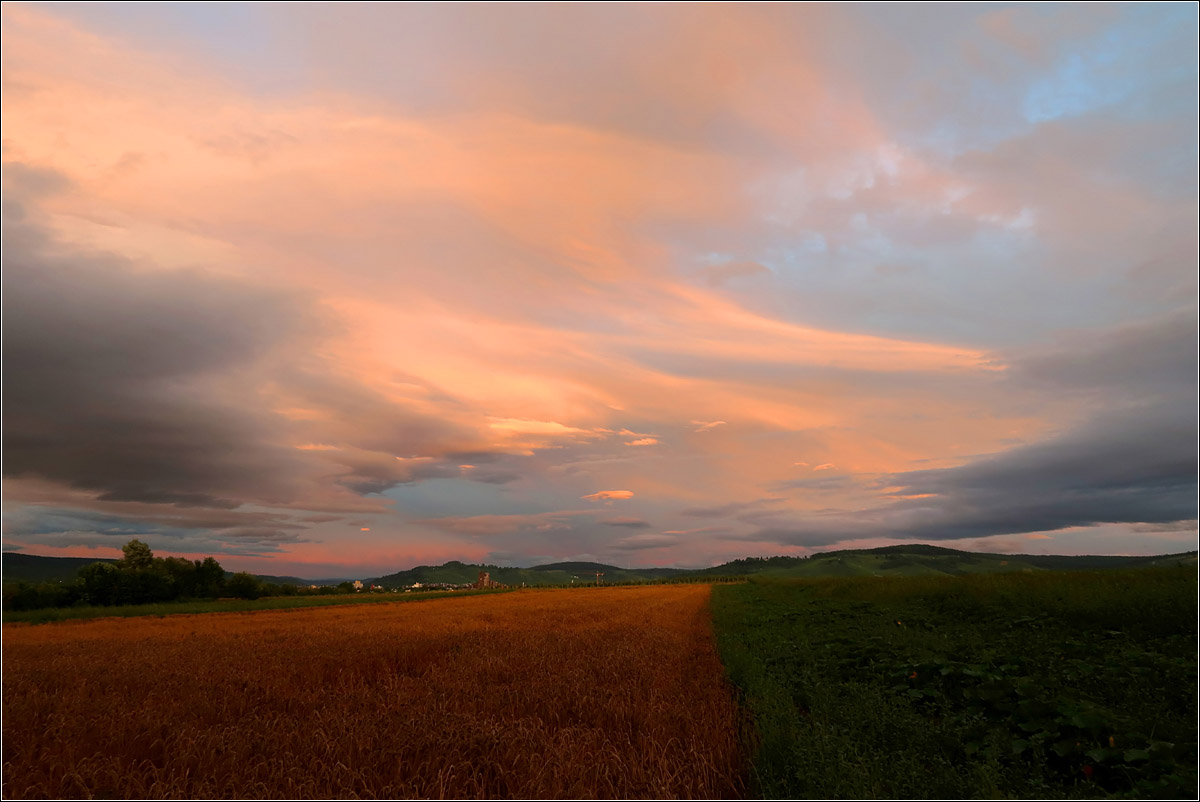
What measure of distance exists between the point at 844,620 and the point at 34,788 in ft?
66.6

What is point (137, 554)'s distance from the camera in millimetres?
78438

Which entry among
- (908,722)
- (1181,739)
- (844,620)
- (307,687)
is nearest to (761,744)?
(908,722)

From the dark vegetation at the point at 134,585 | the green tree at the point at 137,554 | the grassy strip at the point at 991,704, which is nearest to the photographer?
the grassy strip at the point at 991,704

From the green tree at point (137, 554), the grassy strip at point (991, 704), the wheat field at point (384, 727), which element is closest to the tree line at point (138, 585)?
the green tree at point (137, 554)

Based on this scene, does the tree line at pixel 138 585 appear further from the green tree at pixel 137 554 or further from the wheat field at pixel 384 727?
the wheat field at pixel 384 727

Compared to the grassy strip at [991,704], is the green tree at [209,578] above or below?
below

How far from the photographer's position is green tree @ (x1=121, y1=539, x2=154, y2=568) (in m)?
76.6

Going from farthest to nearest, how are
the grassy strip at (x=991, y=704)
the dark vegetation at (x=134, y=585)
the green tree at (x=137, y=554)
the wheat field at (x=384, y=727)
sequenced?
the green tree at (x=137, y=554) → the dark vegetation at (x=134, y=585) → the wheat field at (x=384, y=727) → the grassy strip at (x=991, y=704)

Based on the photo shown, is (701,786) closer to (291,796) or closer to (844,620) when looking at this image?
(291,796)

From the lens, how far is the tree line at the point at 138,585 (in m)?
62.8

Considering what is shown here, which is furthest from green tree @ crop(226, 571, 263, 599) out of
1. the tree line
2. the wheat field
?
the wheat field

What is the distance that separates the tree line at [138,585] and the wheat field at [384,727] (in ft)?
227

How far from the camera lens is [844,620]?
20375 mm

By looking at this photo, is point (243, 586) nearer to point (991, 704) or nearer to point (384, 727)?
point (384, 727)
